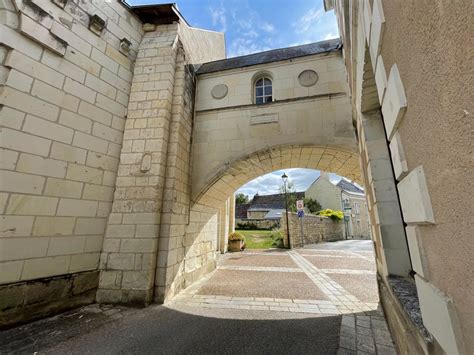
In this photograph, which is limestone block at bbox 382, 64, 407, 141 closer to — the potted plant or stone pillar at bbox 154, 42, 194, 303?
stone pillar at bbox 154, 42, 194, 303

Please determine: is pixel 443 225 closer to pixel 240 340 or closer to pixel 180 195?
pixel 240 340

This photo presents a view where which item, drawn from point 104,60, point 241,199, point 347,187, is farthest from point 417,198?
point 241,199

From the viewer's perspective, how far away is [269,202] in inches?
1258

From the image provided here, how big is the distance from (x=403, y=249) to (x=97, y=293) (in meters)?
4.55

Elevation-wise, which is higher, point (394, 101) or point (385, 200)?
point (394, 101)

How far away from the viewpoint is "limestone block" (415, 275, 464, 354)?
0.76 m

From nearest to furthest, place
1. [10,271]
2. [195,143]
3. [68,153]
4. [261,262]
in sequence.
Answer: [10,271]
[68,153]
[195,143]
[261,262]

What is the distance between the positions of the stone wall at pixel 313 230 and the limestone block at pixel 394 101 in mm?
11520

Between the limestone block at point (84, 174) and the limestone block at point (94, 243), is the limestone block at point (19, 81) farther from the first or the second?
the limestone block at point (94, 243)

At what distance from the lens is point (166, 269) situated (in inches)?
148

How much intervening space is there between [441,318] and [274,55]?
19.2ft

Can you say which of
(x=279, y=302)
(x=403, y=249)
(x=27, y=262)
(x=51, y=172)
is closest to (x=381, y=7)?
(x=403, y=249)

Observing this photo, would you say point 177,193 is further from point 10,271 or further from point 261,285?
point 261,285

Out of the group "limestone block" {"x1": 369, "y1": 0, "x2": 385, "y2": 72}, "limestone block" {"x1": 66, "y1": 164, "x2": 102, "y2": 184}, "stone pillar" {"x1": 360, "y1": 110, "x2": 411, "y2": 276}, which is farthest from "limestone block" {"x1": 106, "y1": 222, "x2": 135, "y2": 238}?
"limestone block" {"x1": 369, "y1": 0, "x2": 385, "y2": 72}
